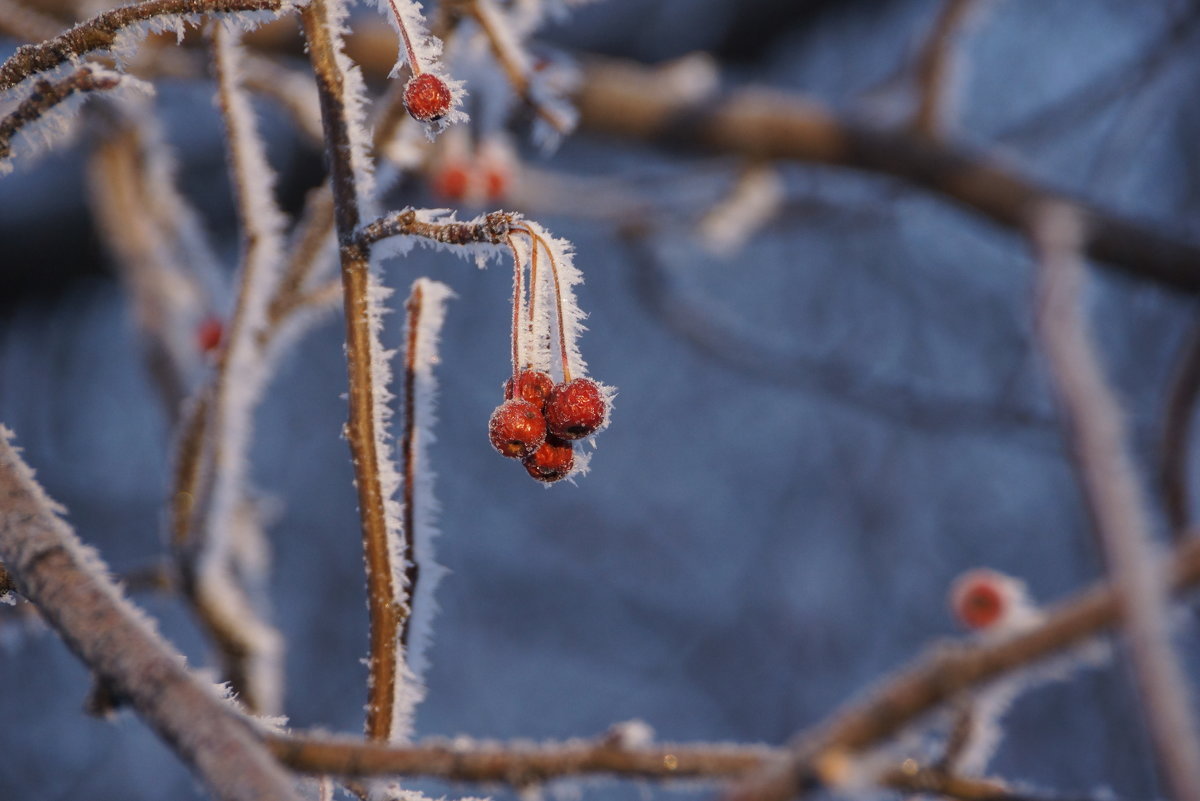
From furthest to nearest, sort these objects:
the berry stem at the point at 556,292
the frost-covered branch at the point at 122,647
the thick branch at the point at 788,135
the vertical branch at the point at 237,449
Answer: the thick branch at the point at 788,135 < the vertical branch at the point at 237,449 < the berry stem at the point at 556,292 < the frost-covered branch at the point at 122,647

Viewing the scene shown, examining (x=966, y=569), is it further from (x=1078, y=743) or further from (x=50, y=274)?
(x=50, y=274)

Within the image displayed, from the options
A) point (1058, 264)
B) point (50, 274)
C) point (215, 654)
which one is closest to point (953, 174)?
point (1058, 264)

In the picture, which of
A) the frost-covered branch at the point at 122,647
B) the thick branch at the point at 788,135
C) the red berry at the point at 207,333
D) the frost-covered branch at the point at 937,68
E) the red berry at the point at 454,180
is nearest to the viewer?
the frost-covered branch at the point at 122,647

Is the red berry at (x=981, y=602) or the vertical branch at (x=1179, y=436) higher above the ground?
the vertical branch at (x=1179, y=436)

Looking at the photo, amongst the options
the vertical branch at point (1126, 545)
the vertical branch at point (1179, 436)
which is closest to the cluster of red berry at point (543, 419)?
the vertical branch at point (1126, 545)

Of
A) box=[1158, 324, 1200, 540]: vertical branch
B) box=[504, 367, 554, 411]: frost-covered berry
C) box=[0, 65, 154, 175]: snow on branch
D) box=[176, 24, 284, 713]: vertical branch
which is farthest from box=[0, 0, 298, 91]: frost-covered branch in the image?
box=[1158, 324, 1200, 540]: vertical branch

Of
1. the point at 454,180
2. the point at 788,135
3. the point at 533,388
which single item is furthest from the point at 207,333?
the point at 788,135

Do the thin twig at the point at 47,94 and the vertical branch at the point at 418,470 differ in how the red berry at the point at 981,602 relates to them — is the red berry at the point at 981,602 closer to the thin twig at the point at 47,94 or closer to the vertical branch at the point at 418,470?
the vertical branch at the point at 418,470

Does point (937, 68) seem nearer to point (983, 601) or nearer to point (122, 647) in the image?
point (983, 601)
